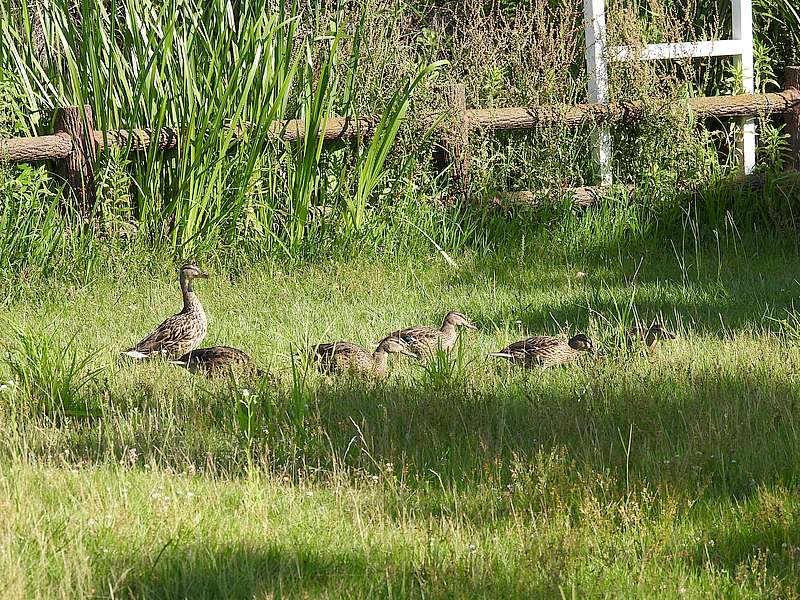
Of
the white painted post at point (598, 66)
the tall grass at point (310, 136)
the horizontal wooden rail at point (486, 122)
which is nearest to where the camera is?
the horizontal wooden rail at point (486, 122)

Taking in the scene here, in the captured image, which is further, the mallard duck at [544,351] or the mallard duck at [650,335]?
the mallard duck at [650,335]

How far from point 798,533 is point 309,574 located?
1.65m

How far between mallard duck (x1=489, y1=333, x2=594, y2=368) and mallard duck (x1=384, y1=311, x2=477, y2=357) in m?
0.37

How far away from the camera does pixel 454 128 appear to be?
912cm

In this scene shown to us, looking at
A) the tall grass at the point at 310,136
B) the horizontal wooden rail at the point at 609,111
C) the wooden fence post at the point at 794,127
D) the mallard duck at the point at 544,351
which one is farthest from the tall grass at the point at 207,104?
the wooden fence post at the point at 794,127

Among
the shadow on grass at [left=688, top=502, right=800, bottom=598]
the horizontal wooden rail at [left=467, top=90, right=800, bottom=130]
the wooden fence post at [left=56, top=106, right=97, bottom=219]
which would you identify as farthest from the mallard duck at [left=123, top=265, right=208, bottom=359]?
the horizontal wooden rail at [left=467, top=90, right=800, bottom=130]

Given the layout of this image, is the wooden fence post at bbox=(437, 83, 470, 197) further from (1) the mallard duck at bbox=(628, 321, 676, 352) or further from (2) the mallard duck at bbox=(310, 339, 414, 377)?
(2) the mallard duck at bbox=(310, 339, 414, 377)

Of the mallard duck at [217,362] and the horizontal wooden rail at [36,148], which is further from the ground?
the horizontal wooden rail at [36,148]

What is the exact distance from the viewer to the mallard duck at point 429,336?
612cm

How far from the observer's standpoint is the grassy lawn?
348cm

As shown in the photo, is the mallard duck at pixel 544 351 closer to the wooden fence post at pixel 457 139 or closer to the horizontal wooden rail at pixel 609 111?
the wooden fence post at pixel 457 139

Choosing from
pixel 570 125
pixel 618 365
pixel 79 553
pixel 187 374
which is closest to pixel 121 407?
pixel 187 374

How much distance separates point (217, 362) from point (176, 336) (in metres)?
0.64

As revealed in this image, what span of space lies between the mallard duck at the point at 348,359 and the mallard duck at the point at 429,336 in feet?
0.72
